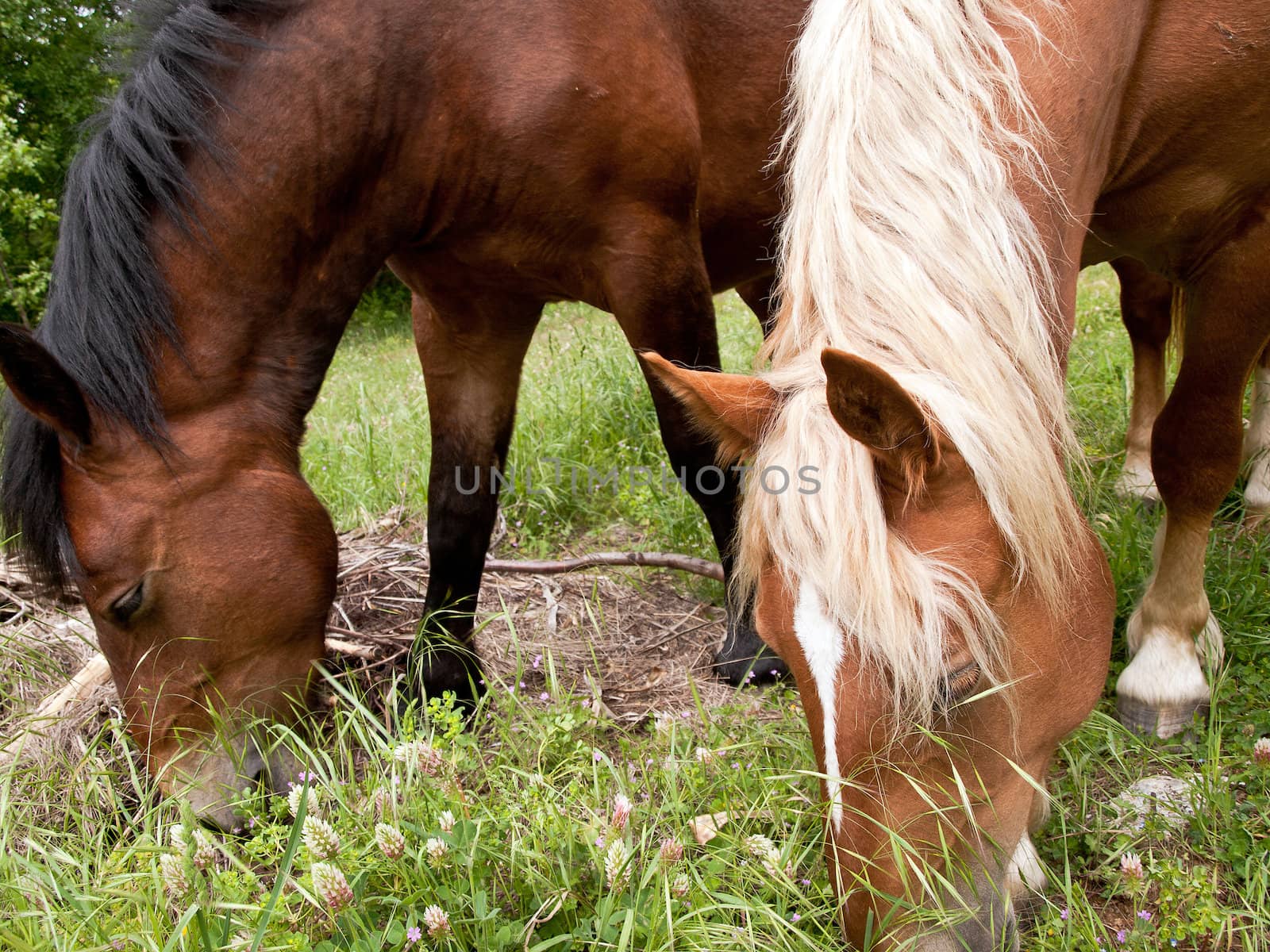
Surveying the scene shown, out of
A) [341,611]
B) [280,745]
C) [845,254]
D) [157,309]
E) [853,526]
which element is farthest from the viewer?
[341,611]

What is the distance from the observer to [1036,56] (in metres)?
1.73

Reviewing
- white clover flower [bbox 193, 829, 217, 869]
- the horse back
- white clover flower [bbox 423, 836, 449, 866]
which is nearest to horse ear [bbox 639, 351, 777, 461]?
white clover flower [bbox 423, 836, 449, 866]

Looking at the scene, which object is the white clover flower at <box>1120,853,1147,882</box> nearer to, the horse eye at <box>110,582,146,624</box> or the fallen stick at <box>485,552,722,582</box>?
the fallen stick at <box>485,552,722,582</box>

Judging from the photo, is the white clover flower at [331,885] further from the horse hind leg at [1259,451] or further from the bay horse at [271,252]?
the horse hind leg at [1259,451]

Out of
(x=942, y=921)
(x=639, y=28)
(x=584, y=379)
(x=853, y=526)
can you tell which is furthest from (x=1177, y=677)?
(x=584, y=379)

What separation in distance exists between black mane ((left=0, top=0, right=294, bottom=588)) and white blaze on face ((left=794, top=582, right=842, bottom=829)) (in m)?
1.57

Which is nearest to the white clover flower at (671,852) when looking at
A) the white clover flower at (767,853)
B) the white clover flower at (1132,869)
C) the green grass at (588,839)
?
the green grass at (588,839)

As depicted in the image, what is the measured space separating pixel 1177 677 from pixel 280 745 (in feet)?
7.96

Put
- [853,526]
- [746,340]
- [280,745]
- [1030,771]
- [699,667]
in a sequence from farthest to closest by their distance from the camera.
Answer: [746,340] → [699,667] → [280,745] → [1030,771] → [853,526]

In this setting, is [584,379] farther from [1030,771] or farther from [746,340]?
[1030,771]

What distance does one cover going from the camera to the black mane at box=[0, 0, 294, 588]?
1971 millimetres

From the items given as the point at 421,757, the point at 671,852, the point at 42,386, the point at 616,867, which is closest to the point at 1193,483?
the point at 671,852

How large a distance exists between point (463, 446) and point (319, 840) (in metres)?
1.52

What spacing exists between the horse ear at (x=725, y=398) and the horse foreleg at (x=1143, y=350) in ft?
8.81
